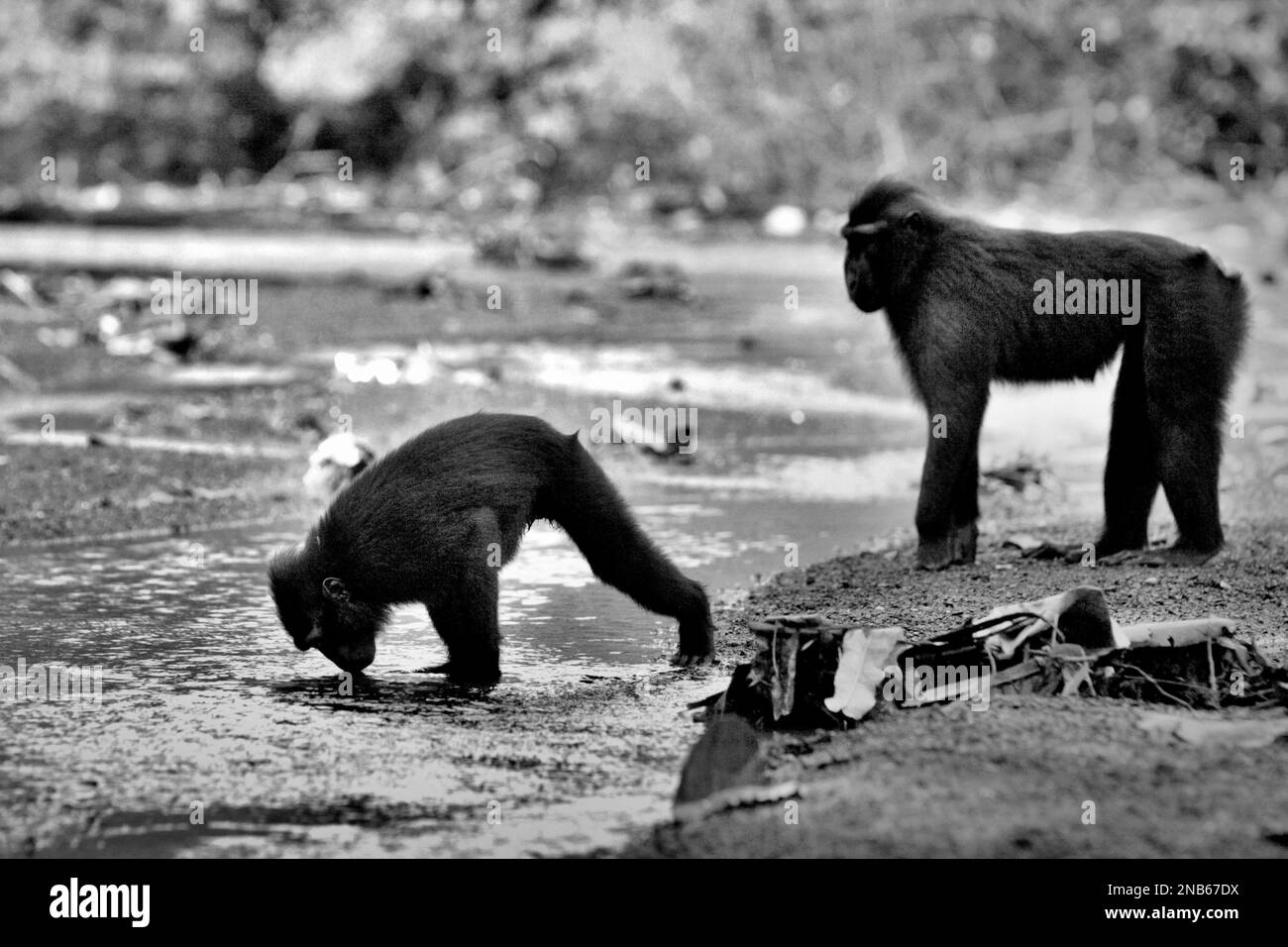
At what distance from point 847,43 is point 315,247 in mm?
7793

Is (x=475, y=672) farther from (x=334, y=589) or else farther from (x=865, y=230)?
(x=865, y=230)

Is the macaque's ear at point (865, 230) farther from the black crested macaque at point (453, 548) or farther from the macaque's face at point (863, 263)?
the black crested macaque at point (453, 548)

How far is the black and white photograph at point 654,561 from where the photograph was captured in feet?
14.2

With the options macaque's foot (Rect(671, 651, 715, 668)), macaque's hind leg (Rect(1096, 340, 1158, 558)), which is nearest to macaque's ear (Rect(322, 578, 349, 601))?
macaque's foot (Rect(671, 651, 715, 668))

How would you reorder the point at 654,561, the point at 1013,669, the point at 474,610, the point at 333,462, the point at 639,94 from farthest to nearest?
the point at 639,94
the point at 333,462
the point at 654,561
the point at 474,610
the point at 1013,669

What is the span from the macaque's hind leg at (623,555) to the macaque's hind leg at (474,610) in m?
0.41

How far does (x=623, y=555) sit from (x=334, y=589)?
1.00 m

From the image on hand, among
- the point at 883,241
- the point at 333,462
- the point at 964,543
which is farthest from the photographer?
the point at 333,462

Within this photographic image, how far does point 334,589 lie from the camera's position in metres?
5.76

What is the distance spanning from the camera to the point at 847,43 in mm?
23297

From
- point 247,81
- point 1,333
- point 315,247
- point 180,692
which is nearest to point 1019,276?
point 180,692

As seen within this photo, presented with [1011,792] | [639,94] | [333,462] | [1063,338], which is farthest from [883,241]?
[639,94]

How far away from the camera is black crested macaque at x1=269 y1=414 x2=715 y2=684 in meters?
5.72

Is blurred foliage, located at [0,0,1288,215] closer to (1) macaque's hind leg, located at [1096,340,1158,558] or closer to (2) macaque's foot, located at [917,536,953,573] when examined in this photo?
(1) macaque's hind leg, located at [1096,340,1158,558]
